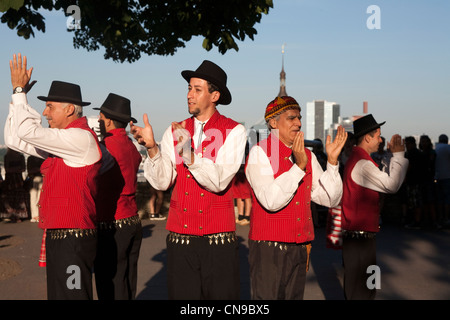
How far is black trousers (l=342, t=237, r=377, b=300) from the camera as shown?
5.37m

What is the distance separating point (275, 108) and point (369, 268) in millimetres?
1937

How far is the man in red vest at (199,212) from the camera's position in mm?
4195

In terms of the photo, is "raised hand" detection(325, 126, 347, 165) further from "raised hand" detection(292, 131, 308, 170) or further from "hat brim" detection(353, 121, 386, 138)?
"hat brim" detection(353, 121, 386, 138)

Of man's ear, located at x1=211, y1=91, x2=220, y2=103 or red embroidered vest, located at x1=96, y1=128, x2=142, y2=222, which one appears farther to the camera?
red embroidered vest, located at x1=96, y1=128, x2=142, y2=222

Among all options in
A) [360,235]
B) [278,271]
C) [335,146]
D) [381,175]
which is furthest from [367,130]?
[278,271]

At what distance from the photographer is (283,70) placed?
156000 mm

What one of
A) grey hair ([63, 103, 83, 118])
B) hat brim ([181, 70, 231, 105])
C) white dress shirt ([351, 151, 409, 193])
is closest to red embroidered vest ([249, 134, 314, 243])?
hat brim ([181, 70, 231, 105])

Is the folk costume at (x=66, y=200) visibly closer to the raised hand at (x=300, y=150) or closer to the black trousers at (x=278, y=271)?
the black trousers at (x=278, y=271)

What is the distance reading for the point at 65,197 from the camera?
→ 442 centimetres

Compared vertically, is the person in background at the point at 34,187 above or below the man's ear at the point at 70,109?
below

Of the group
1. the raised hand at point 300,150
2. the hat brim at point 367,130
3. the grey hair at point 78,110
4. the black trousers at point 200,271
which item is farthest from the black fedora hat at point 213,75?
the hat brim at point 367,130

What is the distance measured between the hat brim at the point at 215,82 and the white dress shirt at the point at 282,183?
1.57 feet

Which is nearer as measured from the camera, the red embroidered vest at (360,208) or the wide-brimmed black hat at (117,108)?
the red embroidered vest at (360,208)

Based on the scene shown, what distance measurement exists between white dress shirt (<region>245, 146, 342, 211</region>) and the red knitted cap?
0.92 feet
